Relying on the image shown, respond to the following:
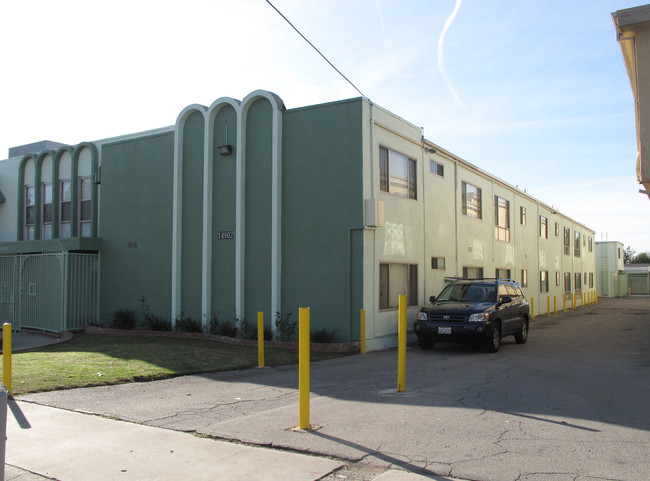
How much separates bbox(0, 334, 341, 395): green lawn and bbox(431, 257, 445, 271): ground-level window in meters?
6.54

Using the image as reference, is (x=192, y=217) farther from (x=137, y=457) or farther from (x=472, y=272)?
(x=137, y=457)

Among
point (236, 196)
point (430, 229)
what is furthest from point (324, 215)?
point (430, 229)

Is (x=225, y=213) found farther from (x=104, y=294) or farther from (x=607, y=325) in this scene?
(x=607, y=325)

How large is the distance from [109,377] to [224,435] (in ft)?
13.6

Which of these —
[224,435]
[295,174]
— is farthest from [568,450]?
[295,174]

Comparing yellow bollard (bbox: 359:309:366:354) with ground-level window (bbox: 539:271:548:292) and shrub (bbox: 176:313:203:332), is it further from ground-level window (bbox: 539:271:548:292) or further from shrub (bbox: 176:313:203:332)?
ground-level window (bbox: 539:271:548:292)

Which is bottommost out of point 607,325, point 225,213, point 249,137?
point 607,325

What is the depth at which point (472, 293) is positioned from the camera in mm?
14953

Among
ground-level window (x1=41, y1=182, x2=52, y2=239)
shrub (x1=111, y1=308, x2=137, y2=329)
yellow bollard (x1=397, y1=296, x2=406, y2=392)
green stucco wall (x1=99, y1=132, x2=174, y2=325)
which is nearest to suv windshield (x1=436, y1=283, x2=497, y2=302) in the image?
yellow bollard (x1=397, y1=296, x2=406, y2=392)

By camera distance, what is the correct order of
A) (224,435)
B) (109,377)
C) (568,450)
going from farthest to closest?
(109,377) → (224,435) → (568,450)

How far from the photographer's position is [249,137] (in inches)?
627

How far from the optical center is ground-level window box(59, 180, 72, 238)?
2103 cm

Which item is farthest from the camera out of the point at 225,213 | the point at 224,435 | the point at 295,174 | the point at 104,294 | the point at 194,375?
the point at 104,294

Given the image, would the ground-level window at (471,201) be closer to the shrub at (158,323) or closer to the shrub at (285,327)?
the shrub at (285,327)
